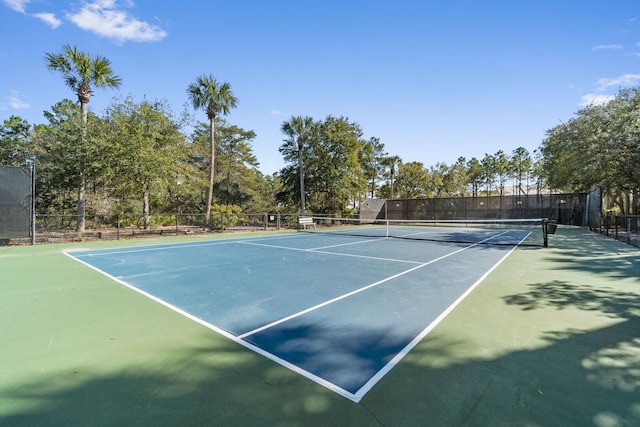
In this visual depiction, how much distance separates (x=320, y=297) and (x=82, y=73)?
56.6 feet

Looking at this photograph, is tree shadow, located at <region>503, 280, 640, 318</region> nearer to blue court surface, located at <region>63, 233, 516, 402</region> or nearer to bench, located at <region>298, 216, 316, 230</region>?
blue court surface, located at <region>63, 233, 516, 402</region>

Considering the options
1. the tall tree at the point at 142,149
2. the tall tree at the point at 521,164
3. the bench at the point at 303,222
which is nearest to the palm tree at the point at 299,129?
the bench at the point at 303,222

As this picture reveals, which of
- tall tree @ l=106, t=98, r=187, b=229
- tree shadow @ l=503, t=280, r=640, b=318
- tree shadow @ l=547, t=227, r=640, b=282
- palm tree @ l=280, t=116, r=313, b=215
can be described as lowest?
tree shadow @ l=503, t=280, r=640, b=318

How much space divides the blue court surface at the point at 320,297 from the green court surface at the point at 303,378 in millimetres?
212

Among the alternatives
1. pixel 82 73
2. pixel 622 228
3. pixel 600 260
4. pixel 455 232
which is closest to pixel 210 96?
pixel 82 73

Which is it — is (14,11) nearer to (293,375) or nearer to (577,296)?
(293,375)

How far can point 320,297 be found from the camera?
16.8 feet

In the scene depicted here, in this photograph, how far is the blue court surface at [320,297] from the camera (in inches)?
123

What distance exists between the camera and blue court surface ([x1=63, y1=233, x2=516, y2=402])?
3.13 meters

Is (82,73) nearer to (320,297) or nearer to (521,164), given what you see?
(320,297)

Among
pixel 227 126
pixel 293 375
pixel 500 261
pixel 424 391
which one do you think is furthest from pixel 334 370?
pixel 227 126

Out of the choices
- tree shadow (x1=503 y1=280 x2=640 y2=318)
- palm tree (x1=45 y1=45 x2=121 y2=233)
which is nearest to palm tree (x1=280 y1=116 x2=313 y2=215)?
palm tree (x1=45 y1=45 x2=121 y2=233)

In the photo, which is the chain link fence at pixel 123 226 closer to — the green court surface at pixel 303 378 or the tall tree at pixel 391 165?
the green court surface at pixel 303 378

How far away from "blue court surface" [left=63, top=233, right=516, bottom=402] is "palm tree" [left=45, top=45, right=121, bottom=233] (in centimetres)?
695
